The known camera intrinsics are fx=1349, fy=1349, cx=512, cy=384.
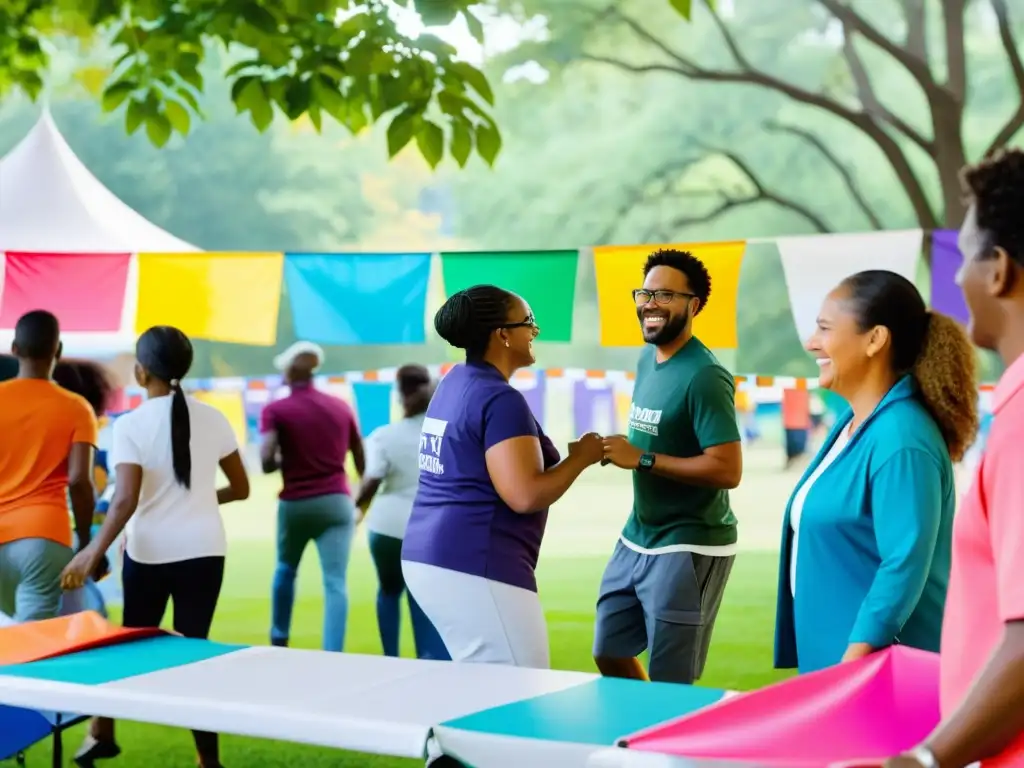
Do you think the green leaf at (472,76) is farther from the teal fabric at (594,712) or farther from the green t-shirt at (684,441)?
the teal fabric at (594,712)

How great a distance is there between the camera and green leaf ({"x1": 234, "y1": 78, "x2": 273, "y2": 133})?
5215 mm

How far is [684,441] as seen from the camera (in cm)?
412

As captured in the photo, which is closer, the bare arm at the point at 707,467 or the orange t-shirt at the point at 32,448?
the bare arm at the point at 707,467

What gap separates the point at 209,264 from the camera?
22.3 feet

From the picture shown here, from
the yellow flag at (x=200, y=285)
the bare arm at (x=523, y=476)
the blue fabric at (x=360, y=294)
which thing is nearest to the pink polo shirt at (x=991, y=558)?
the bare arm at (x=523, y=476)

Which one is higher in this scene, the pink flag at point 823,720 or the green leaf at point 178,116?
the green leaf at point 178,116

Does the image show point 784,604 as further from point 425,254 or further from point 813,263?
point 425,254

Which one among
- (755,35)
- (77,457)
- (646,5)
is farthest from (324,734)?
(755,35)

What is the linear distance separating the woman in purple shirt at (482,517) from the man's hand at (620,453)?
7.0 inches

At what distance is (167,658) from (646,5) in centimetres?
2310

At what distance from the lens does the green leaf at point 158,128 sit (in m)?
5.60

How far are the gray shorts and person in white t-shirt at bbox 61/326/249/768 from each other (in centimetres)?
139

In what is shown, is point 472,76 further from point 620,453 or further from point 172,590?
point 172,590

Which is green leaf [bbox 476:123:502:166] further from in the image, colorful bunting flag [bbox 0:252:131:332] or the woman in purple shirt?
colorful bunting flag [bbox 0:252:131:332]
